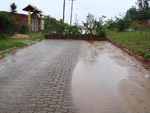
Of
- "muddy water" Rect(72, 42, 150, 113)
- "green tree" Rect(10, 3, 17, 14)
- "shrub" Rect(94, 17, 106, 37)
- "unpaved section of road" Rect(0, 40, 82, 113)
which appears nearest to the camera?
"unpaved section of road" Rect(0, 40, 82, 113)

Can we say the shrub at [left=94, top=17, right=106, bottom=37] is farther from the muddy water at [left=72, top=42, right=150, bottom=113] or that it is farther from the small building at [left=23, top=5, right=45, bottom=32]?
the muddy water at [left=72, top=42, right=150, bottom=113]

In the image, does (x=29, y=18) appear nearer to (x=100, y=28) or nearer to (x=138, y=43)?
(x=100, y=28)

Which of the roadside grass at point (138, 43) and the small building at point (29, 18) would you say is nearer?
the roadside grass at point (138, 43)

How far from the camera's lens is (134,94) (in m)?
4.63

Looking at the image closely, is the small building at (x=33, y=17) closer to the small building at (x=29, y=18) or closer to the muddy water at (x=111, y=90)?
the small building at (x=29, y=18)

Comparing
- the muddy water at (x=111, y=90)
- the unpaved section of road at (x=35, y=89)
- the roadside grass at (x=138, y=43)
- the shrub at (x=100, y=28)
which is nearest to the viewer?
the unpaved section of road at (x=35, y=89)

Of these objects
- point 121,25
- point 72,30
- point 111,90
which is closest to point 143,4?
point 121,25

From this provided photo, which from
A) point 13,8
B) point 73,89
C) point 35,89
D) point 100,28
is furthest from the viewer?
point 13,8

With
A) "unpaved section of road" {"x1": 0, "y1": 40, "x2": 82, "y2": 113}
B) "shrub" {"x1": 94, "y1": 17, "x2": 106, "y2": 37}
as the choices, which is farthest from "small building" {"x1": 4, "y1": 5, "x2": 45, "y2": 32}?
"unpaved section of road" {"x1": 0, "y1": 40, "x2": 82, "y2": 113}

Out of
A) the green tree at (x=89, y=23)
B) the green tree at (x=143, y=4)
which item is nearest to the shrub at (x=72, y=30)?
the green tree at (x=89, y=23)

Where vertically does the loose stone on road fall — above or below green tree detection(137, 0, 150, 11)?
below

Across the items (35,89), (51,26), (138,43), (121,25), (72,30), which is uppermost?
(121,25)

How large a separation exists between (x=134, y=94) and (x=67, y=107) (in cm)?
185

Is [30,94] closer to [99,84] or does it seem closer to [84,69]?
[99,84]
